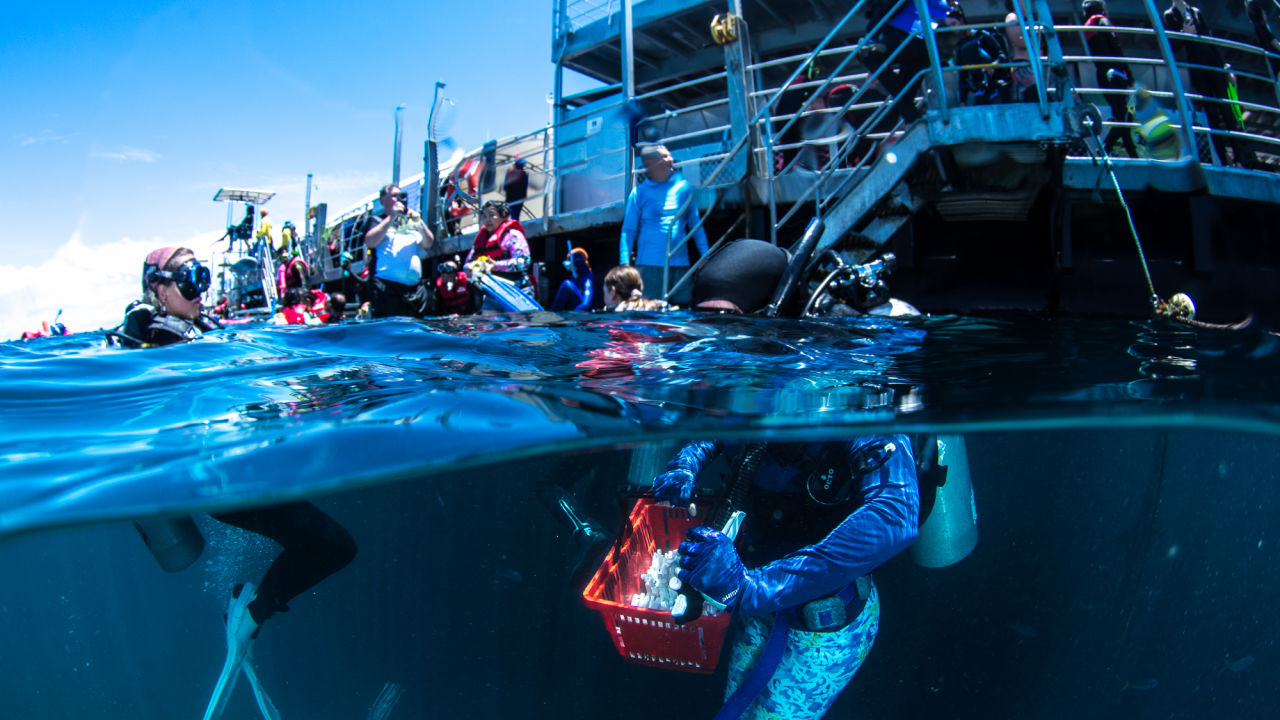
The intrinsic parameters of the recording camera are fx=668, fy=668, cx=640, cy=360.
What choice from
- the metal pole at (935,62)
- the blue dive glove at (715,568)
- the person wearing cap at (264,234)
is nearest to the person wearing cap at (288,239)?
the person wearing cap at (264,234)

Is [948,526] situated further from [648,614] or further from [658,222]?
[658,222]

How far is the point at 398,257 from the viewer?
6.84 m

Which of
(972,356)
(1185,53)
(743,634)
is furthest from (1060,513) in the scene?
(743,634)

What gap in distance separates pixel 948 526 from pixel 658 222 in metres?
4.04

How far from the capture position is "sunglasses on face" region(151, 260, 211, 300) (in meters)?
3.73

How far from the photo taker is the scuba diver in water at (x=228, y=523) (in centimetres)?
362

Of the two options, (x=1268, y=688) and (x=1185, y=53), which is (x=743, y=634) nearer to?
(x=1185, y=53)

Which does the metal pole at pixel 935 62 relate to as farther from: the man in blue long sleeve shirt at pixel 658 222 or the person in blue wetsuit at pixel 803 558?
the person in blue wetsuit at pixel 803 558

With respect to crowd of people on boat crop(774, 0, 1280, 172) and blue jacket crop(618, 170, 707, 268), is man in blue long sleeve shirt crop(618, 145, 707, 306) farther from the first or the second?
crowd of people on boat crop(774, 0, 1280, 172)

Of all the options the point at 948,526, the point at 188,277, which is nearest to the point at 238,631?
the point at 188,277

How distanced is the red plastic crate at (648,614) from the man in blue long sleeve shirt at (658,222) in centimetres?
353

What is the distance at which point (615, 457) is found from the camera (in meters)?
5.92

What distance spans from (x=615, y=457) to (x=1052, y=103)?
4.61m

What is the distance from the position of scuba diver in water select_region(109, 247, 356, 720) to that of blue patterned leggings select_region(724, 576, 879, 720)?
2509mm
